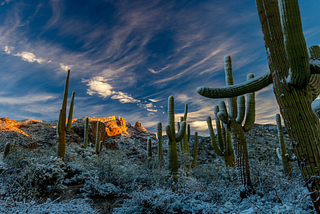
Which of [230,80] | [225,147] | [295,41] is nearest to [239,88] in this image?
[295,41]

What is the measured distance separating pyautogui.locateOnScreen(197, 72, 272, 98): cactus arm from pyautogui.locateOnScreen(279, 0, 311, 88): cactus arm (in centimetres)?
59

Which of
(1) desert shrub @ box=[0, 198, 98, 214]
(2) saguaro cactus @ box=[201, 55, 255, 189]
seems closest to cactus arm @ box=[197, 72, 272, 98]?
(2) saguaro cactus @ box=[201, 55, 255, 189]

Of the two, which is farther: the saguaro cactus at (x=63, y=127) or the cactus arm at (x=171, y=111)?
the saguaro cactus at (x=63, y=127)

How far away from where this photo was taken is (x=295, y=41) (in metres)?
2.43

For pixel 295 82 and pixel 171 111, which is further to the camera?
pixel 171 111

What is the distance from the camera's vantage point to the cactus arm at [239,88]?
3.15 metres

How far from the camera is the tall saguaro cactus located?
2441 millimetres

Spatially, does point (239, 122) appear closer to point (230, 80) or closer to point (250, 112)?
point (250, 112)

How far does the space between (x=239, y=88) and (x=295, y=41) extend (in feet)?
3.61

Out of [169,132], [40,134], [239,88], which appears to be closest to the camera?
[239,88]

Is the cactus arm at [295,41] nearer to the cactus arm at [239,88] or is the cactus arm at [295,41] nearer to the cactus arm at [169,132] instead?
the cactus arm at [239,88]

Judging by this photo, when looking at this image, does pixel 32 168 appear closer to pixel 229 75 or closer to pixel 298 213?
→ pixel 298 213

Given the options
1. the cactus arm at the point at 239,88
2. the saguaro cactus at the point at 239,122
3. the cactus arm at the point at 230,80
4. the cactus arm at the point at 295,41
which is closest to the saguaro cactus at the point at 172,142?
the saguaro cactus at the point at 239,122

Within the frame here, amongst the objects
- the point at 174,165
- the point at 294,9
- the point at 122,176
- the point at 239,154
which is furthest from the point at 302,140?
the point at 122,176
